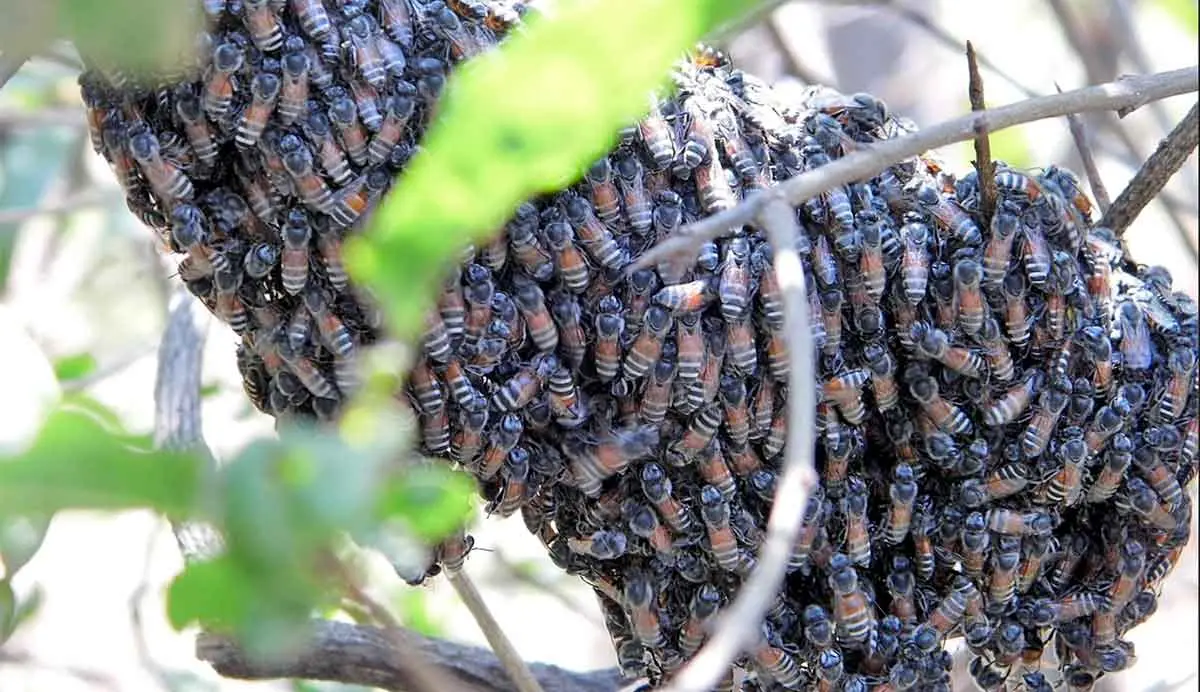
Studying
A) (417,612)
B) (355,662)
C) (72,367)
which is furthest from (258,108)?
(417,612)

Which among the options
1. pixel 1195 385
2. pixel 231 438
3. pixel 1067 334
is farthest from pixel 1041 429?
pixel 231 438

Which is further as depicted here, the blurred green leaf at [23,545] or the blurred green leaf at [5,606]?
the blurred green leaf at [5,606]

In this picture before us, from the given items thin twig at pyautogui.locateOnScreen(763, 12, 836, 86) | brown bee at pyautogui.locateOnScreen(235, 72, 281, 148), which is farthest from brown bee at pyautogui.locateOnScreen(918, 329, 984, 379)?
thin twig at pyautogui.locateOnScreen(763, 12, 836, 86)

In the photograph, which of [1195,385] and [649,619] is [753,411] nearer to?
[649,619]

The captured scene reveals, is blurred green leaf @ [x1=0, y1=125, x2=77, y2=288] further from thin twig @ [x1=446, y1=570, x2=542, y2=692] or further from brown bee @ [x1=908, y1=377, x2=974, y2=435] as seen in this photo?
brown bee @ [x1=908, y1=377, x2=974, y2=435]

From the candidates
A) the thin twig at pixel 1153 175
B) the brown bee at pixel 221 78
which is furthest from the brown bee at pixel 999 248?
the brown bee at pixel 221 78

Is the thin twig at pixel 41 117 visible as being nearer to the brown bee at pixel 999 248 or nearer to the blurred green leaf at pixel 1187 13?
the brown bee at pixel 999 248

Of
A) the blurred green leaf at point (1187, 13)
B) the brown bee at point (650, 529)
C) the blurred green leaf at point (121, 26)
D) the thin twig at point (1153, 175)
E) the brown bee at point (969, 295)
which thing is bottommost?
the blurred green leaf at point (121, 26)
